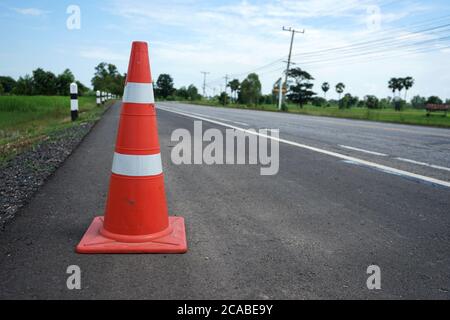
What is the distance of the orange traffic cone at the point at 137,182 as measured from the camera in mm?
2582

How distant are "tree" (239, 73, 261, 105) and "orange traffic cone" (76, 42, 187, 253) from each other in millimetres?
93161

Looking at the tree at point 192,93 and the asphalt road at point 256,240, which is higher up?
the tree at point 192,93

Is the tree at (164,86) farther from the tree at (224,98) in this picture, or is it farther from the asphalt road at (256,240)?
the asphalt road at (256,240)

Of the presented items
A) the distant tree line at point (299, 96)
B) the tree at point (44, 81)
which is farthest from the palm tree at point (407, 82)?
the tree at point (44, 81)

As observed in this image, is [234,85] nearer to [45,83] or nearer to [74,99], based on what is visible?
[45,83]

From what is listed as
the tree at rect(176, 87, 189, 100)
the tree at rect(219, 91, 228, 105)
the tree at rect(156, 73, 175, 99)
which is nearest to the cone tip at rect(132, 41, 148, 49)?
the tree at rect(219, 91, 228, 105)

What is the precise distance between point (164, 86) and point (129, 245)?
154 metres

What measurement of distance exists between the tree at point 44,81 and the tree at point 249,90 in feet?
154

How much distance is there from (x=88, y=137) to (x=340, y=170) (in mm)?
5396

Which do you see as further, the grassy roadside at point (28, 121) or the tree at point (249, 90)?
the tree at point (249, 90)

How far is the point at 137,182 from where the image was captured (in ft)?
8.73

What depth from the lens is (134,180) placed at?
2.65m
